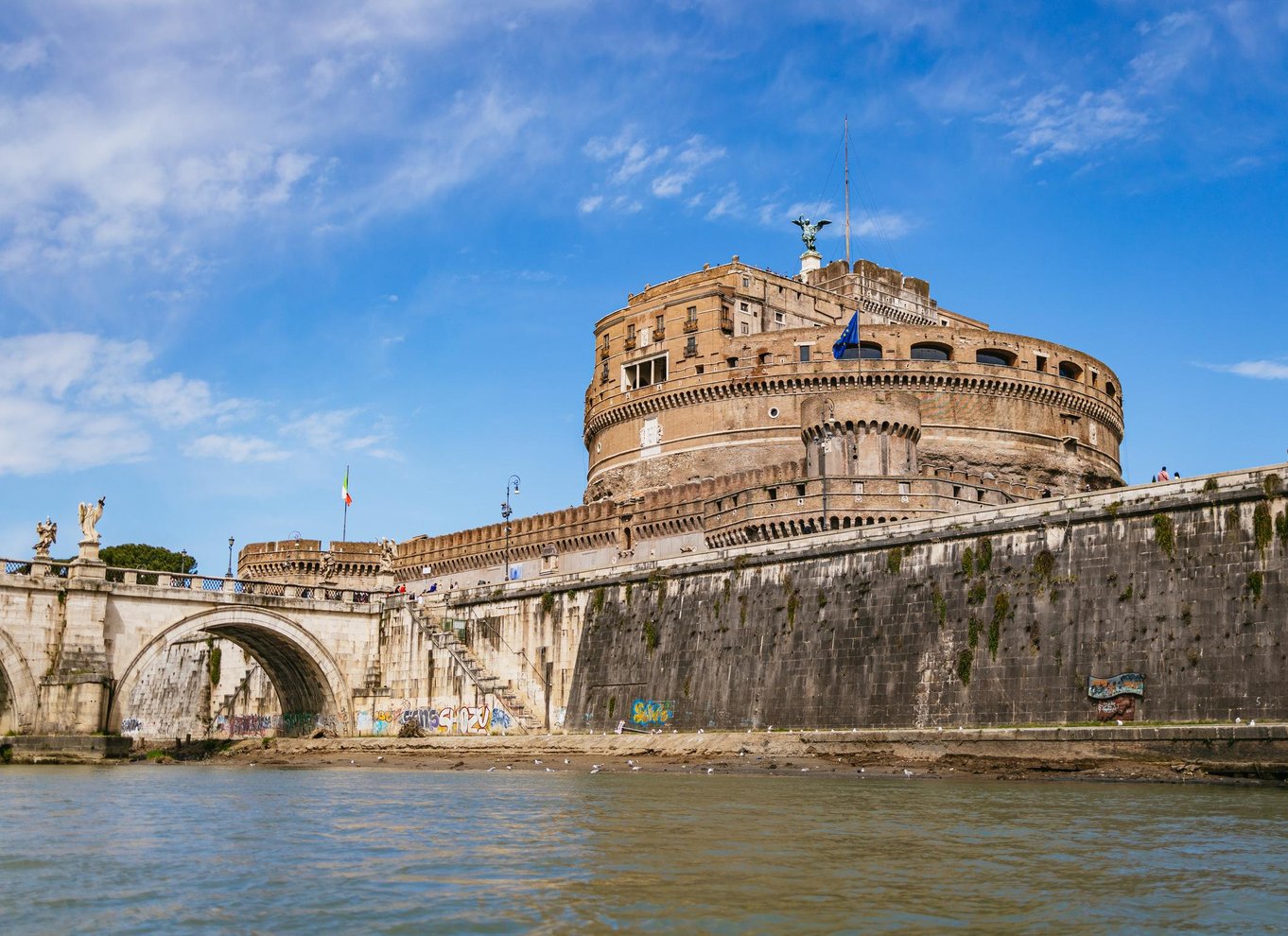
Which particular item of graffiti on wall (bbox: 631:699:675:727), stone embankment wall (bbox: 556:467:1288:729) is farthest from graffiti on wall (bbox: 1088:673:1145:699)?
graffiti on wall (bbox: 631:699:675:727)

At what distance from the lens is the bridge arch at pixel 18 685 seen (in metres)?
41.9

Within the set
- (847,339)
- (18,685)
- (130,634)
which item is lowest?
(18,685)

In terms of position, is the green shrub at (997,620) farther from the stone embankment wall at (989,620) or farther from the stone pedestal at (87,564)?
the stone pedestal at (87,564)

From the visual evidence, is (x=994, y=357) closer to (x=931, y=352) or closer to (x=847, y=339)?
(x=931, y=352)

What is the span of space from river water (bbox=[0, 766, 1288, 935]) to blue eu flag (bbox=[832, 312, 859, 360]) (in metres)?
35.9

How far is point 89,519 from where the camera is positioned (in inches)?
1740

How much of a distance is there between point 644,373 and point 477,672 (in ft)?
94.3

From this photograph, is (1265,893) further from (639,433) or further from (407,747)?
(639,433)

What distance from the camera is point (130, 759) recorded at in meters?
42.2

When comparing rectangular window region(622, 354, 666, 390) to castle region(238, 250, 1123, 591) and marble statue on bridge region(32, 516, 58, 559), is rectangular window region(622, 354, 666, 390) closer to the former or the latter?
castle region(238, 250, 1123, 591)

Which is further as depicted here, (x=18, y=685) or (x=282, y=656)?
(x=282, y=656)

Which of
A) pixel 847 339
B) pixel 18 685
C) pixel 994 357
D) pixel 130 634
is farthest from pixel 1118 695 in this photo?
pixel 994 357

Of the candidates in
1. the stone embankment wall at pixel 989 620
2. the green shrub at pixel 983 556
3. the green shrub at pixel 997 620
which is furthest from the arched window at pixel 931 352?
the green shrub at pixel 997 620

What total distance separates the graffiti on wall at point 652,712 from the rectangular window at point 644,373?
105 ft
